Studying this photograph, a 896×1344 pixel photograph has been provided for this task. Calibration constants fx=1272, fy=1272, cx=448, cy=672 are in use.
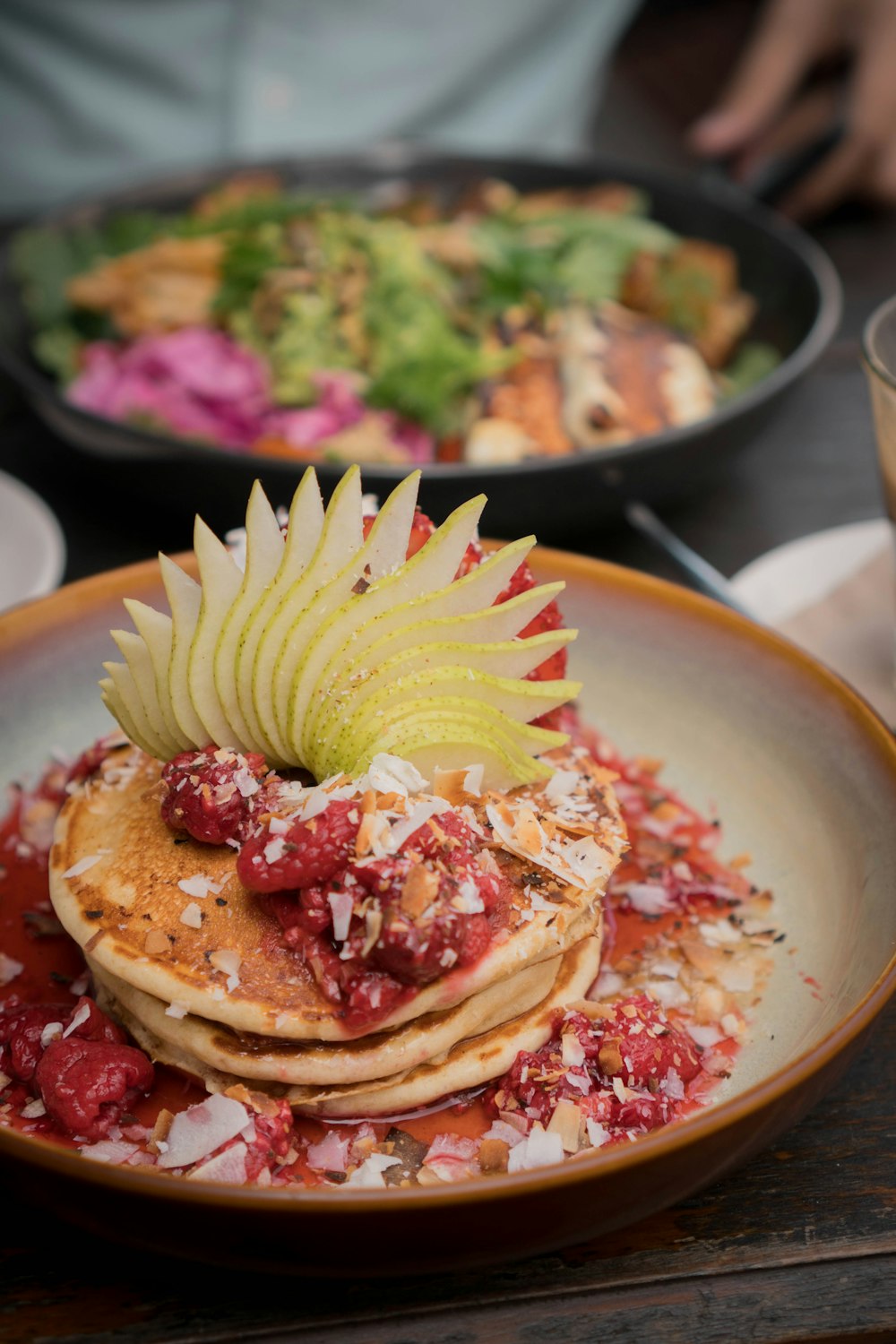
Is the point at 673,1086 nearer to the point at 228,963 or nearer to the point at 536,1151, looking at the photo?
the point at 536,1151

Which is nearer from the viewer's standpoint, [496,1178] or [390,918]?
[496,1178]

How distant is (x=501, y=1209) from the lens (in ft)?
3.95

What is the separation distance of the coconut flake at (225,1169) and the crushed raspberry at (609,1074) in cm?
32

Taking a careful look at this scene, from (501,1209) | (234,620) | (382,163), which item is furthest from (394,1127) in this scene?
(382,163)

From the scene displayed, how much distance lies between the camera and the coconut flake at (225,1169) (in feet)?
4.51

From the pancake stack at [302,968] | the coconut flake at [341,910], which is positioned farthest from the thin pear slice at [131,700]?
the coconut flake at [341,910]

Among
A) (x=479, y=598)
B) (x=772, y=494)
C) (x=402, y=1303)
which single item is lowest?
(x=772, y=494)

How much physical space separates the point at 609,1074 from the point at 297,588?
2.35ft

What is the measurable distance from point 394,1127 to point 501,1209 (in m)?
0.34

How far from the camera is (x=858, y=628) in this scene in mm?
2498

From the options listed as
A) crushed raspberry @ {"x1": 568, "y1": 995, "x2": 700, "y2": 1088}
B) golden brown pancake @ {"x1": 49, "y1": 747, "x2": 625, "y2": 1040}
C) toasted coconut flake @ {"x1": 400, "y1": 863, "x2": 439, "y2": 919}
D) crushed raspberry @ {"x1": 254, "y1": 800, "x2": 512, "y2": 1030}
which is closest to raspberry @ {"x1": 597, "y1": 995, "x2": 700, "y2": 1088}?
crushed raspberry @ {"x1": 568, "y1": 995, "x2": 700, "y2": 1088}

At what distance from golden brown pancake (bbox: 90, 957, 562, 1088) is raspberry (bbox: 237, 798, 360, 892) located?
0.19 m

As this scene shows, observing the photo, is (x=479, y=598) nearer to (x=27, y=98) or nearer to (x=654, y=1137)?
(x=654, y=1137)

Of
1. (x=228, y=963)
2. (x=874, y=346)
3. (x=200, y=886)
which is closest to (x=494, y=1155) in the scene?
(x=228, y=963)
